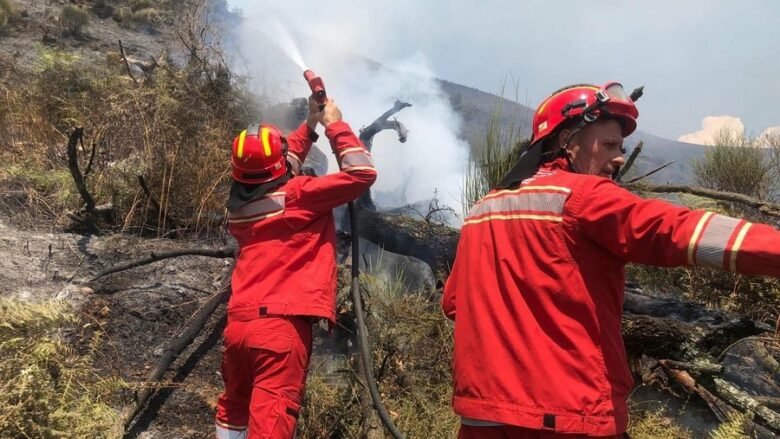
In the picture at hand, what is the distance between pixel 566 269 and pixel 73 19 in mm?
14407

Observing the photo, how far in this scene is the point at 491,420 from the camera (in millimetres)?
1597

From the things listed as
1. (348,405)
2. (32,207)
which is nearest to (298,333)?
(348,405)

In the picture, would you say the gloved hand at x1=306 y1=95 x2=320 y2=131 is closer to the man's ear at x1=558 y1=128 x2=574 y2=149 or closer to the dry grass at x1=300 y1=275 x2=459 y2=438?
the dry grass at x1=300 y1=275 x2=459 y2=438

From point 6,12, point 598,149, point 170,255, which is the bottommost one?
point 170,255

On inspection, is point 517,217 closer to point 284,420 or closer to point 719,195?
point 284,420

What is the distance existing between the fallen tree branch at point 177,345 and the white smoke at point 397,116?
898 centimetres

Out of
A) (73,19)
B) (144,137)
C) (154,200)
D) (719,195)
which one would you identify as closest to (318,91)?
(154,200)

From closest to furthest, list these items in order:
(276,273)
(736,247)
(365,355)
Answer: (736,247)
(276,273)
(365,355)

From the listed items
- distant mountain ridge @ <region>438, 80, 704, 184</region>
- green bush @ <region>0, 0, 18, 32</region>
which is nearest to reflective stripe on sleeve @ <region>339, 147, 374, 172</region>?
green bush @ <region>0, 0, 18, 32</region>

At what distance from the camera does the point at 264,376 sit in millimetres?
2584

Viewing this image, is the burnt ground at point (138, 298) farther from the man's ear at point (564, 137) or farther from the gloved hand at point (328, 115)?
the man's ear at point (564, 137)

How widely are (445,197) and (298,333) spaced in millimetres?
15622

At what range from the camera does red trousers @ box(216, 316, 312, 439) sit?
2.51 meters

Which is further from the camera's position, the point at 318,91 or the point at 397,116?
the point at 397,116
